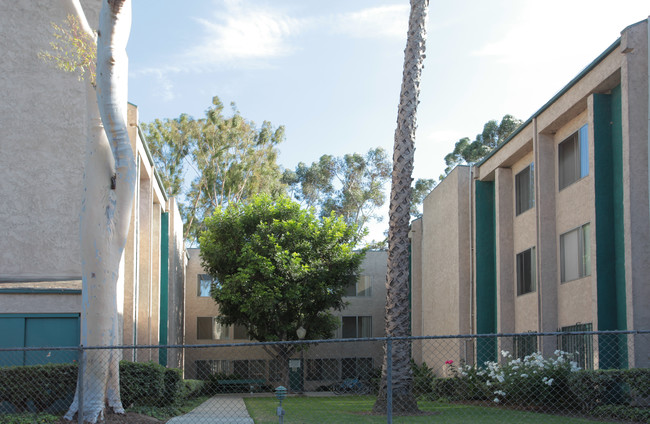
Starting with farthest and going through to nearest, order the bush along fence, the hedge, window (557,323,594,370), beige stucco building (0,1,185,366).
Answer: beige stucco building (0,1,185,366), window (557,323,594,370), the hedge, the bush along fence

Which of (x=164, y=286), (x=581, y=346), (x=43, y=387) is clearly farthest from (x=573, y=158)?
(x=164, y=286)

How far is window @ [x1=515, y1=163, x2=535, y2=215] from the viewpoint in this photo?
22.8 m

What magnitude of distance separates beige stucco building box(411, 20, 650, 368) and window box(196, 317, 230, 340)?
14012 millimetres

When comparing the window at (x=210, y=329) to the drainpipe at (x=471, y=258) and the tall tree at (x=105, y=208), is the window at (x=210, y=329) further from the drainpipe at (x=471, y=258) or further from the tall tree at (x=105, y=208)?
the tall tree at (x=105, y=208)

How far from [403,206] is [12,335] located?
34.4 ft

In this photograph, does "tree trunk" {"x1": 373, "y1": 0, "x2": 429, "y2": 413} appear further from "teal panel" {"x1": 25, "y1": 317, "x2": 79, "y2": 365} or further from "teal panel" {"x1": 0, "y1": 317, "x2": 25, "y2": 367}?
"teal panel" {"x1": 0, "y1": 317, "x2": 25, "y2": 367}

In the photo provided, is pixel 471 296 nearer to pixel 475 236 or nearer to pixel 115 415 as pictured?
pixel 475 236

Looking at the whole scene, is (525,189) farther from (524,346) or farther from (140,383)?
(140,383)

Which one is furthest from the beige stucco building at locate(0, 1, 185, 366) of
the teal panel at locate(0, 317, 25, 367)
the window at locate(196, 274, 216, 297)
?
the window at locate(196, 274, 216, 297)

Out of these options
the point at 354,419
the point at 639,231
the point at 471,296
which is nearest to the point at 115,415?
the point at 354,419

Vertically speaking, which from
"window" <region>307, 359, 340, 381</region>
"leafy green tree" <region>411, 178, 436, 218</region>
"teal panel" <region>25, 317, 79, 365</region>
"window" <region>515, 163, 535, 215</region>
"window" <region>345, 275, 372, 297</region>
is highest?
"leafy green tree" <region>411, 178, 436, 218</region>

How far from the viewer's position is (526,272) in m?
23.1

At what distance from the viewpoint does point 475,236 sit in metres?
26.1

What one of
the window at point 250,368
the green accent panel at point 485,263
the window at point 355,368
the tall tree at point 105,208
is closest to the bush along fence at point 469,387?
the tall tree at point 105,208
